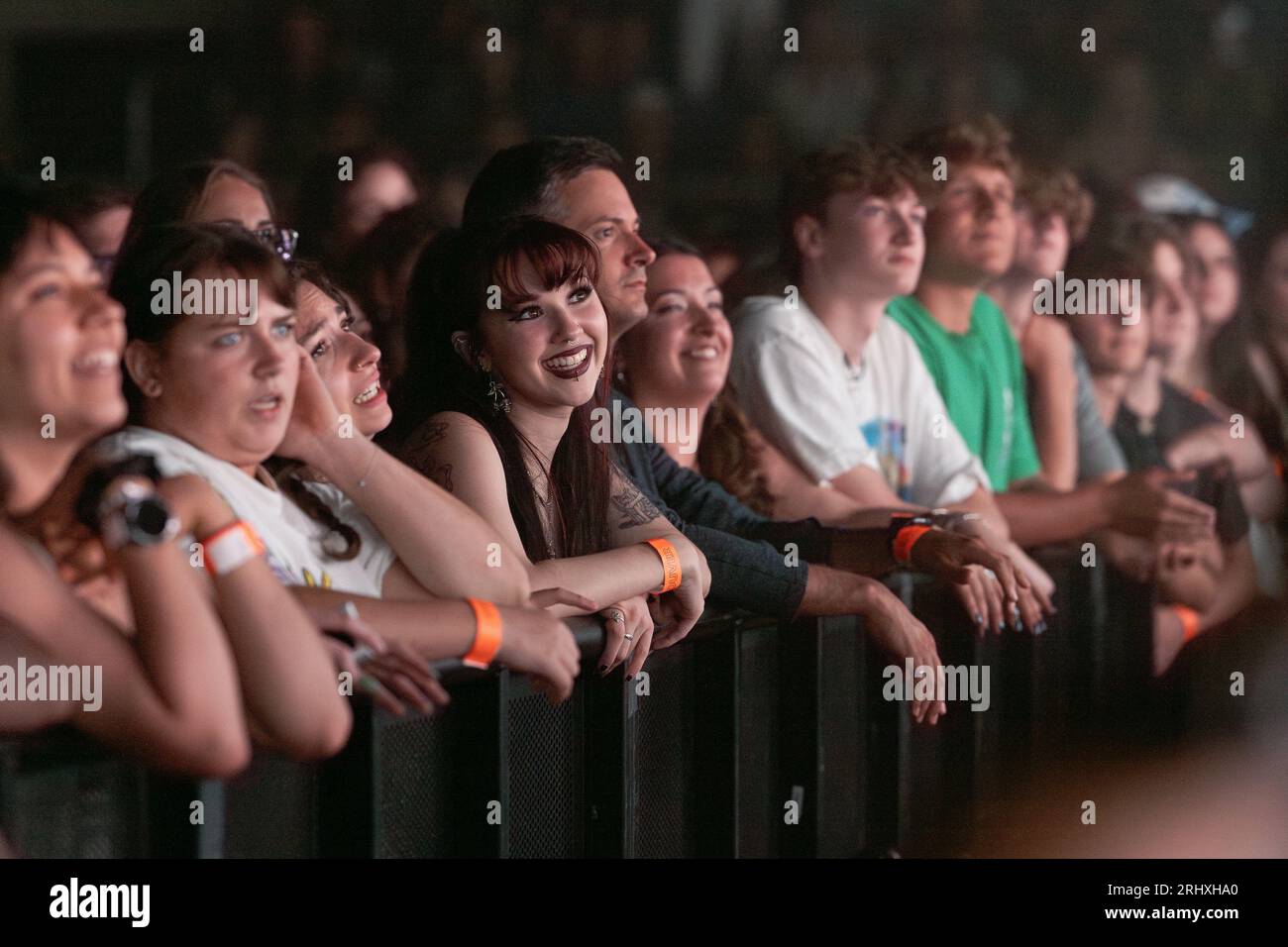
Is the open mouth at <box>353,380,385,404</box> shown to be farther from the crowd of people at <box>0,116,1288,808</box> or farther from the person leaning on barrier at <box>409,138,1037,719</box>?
the person leaning on barrier at <box>409,138,1037,719</box>

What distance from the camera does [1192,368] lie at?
14.6 feet

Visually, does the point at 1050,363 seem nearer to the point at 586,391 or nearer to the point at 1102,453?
the point at 1102,453

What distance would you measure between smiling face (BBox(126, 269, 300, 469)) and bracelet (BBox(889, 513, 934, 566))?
1397mm

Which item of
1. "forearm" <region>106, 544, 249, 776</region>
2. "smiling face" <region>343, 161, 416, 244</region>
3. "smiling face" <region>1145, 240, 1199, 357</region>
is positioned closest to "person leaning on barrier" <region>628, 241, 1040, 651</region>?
"smiling face" <region>343, 161, 416, 244</region>

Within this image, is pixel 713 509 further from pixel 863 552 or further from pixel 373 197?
pixel 373 197

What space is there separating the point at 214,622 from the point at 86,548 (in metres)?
0.14

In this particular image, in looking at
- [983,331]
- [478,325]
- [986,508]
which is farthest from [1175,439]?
[478,325]

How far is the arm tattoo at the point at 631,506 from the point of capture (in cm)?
253

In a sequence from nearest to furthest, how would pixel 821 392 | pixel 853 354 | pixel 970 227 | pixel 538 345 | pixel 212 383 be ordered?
1. pixel 212 383
2. pixel 538 345
3. pixel 821 392
4. pixel 853 354
5. pixel 970 227

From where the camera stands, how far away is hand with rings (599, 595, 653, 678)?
87.5 inches

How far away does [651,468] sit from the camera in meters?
2.79

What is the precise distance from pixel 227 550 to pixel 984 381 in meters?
2.26
